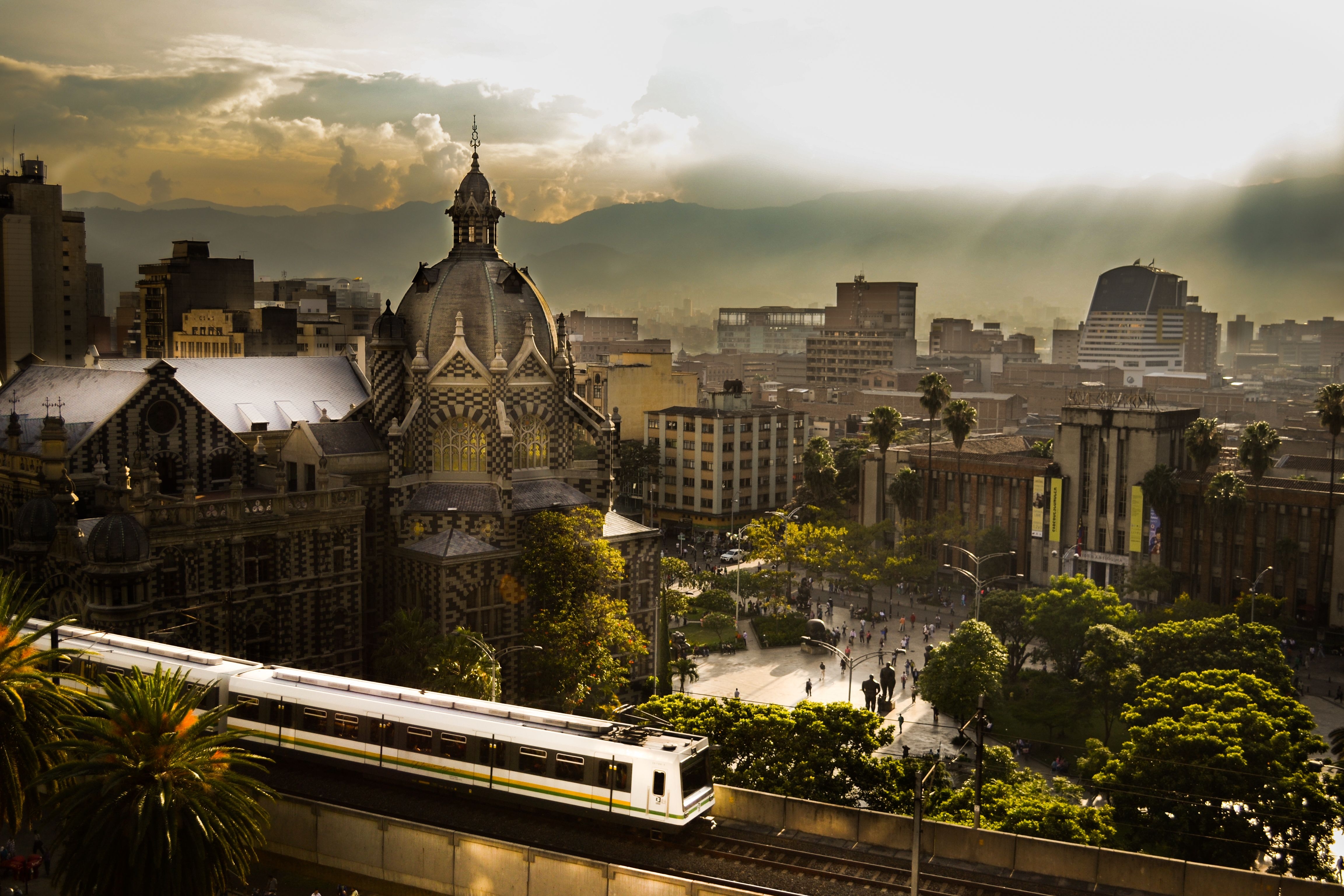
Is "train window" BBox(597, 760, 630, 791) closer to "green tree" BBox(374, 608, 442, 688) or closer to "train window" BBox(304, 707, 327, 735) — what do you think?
"train window" BBox(304, 707, 327, 735)

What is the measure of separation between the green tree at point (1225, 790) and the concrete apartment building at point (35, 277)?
426 feet

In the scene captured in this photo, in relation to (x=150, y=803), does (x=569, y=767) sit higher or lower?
lower

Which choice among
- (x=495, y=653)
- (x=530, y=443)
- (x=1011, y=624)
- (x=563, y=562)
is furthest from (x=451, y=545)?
(x=1011, y=624)

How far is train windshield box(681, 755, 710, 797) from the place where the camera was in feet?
135

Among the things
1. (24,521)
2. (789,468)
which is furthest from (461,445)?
(789,468)

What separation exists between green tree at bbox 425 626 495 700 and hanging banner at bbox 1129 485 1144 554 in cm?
7616

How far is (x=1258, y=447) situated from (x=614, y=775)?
8350 centimetres

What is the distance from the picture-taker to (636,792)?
1641 inches

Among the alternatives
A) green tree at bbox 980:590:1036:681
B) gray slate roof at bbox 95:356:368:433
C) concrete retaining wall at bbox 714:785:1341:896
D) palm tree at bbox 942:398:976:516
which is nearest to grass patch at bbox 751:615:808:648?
green tree at bbox 980:590:1036:681

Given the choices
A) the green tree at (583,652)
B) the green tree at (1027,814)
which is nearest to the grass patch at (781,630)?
the green tree at (583,652)

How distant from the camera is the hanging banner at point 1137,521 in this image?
389ft

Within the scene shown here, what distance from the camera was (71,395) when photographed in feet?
241

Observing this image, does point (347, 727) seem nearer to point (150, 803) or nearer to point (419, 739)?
point (419, 739)

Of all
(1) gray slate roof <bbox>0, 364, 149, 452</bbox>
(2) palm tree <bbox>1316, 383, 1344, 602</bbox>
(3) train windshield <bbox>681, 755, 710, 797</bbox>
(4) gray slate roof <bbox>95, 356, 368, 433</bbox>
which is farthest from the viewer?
(2) palm tree <bbox>1316, 383, 1344, 602</bbox>
